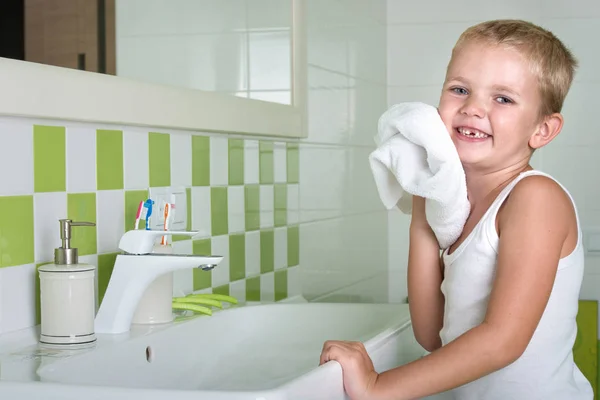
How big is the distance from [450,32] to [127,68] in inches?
70.6

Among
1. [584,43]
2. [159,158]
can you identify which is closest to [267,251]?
[159,158]

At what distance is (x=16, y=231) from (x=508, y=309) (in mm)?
675

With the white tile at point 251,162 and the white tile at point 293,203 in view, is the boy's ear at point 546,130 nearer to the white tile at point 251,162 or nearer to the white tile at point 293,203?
the white tile at point 251,162

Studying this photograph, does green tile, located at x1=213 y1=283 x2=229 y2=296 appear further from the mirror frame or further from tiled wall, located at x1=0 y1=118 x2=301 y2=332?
the mirror frame

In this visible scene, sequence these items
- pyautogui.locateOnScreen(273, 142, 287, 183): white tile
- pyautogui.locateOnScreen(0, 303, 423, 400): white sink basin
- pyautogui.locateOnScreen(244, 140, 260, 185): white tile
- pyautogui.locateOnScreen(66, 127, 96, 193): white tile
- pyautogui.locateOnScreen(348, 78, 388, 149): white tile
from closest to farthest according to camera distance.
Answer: pyautogui.locateOnScreen(0, 303, 423, 400): white sink basin → pyautogui.locateOnScreen(66, 127, 96, 193): white tile → pyautogui.locateOnScreen(244, 140, 260, 185): white tile → pyautogui.locateOnScreen(273, 142, 287, 183): white tile → pyautogui.locateOnScreen(348, 78, 388, 149): white tile

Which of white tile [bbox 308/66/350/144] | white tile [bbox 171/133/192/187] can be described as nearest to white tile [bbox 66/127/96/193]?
white tile [bbox 171/133/192/187]

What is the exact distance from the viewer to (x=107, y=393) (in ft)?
2.83

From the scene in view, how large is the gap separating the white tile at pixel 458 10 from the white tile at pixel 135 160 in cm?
173

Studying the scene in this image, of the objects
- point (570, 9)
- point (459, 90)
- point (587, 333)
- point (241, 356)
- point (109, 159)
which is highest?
point (570, 9)

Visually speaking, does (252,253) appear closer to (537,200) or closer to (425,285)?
(425,285)

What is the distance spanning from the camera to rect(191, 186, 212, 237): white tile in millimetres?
1658

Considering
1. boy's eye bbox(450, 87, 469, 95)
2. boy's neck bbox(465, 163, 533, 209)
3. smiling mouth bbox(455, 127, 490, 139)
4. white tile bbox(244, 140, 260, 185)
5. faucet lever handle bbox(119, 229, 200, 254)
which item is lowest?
faucet lever handle bbox(119, 229, 200, 254)

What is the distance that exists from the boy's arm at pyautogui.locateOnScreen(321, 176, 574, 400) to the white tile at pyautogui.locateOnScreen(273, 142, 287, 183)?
824 mm

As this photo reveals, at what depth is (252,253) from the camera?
1.91 metres
